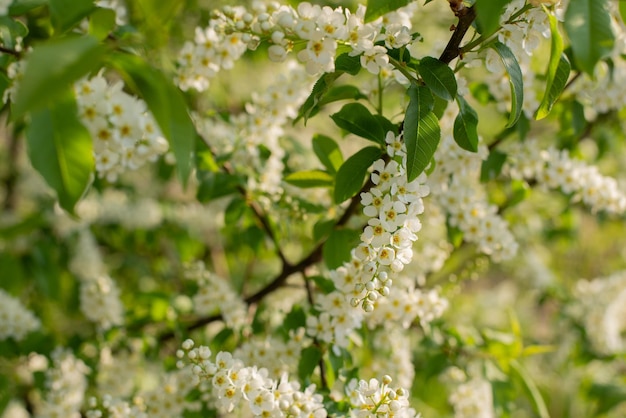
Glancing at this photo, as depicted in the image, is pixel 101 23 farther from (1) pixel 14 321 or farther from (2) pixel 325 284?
(1) pixel 14 321

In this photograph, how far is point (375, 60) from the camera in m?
1.10

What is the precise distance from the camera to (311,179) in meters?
1.47

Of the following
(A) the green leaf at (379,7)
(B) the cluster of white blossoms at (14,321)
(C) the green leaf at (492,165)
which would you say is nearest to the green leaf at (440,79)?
(A) the green leaf at (379,7)

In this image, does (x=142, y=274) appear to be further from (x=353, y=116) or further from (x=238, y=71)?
(x=353, y=116)

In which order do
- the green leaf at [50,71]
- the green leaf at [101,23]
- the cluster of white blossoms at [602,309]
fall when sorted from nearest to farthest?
the green leaf at [50,71], the green leaf at [101,23], the cluster of white blossoms at [602,309]

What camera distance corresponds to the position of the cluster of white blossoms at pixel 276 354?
1.58 m

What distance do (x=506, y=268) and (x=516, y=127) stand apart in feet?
5.94

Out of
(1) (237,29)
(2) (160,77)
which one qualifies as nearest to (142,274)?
(1) (237,29)

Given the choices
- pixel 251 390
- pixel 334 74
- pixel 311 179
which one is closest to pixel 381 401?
pixel 251 390

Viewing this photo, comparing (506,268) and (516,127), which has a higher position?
(516,127)

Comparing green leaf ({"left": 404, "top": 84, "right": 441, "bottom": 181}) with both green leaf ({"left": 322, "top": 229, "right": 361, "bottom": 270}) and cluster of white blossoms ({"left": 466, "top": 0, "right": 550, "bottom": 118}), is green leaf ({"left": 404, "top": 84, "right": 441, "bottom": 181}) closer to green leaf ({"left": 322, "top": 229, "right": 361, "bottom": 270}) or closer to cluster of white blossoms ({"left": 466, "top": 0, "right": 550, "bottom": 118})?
cluster of white blossoms ({"left": 466, "top": 0, "right": 550, "bottom": 118})

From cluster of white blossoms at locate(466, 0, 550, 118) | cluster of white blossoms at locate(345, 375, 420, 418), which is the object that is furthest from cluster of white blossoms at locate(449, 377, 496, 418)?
cluster of white blossoms at locate(466, 0, 550, 118)

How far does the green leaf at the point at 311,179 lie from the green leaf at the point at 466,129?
35cm

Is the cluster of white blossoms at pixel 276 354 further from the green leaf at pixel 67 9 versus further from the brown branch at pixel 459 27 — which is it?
the green leaf at pixel 67 9
